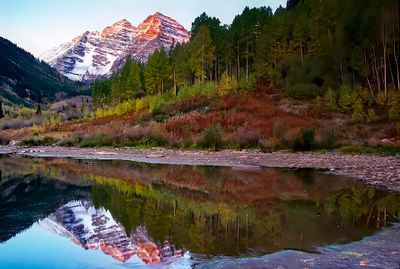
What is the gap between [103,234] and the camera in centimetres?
966

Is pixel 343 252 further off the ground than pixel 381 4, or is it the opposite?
pixel 381 4

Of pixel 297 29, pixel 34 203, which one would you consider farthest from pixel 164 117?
pixel 34 203

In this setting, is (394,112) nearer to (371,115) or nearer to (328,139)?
(371,115)

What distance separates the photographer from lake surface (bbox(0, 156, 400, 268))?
7.76 m

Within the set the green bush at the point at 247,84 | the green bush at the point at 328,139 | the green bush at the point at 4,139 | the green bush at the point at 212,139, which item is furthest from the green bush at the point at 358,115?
the green bush at the point at 4,139

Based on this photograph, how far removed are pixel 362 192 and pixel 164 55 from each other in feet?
214

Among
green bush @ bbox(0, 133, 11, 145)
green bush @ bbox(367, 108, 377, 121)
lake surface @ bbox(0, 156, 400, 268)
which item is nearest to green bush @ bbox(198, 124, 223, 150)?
green bush @ bbox(367, 108, 377, 121)

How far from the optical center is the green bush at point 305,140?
28.3 meters

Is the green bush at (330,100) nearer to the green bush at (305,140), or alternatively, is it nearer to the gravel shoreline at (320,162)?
the green bush at (305,140)

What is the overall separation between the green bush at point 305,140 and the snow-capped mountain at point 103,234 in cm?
1792

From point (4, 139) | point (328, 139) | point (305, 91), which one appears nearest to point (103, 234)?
point (328, 139)

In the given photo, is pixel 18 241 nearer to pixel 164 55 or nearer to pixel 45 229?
pixel 45 229

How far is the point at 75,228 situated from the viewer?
34.5ft

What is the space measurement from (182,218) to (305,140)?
1917 centimetres
